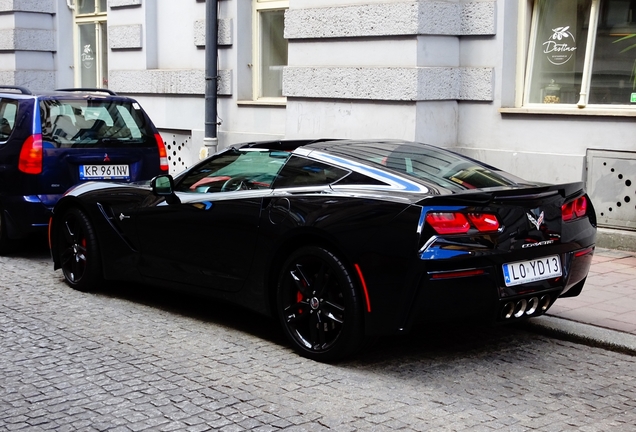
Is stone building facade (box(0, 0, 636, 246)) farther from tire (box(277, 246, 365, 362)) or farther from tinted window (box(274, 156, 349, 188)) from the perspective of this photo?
tire (box(277, 246, 365, 362))

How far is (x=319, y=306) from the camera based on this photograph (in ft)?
19.9

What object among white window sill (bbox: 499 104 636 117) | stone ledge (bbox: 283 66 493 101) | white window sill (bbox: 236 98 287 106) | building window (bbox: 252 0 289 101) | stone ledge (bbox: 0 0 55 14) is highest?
stone ledge (bbox: 0 0 55 14)

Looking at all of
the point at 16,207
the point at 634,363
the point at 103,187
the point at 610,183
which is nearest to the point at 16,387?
the point at 103,187

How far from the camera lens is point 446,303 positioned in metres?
5.59

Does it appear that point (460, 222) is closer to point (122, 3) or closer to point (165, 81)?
point (165, 81)

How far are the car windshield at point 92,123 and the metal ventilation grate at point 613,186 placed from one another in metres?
4.66

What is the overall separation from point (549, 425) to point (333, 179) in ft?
6.97

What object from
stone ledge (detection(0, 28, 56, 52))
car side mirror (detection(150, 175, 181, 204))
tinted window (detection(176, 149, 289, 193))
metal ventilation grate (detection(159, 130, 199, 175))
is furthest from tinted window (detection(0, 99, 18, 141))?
stone ledge (detection(0, 28, 56, 52))

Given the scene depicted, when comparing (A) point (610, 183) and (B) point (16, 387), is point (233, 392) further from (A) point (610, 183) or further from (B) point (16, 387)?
(A) point (610, 183)

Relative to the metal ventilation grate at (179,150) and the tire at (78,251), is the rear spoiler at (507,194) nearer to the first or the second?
the tire at (78,251)

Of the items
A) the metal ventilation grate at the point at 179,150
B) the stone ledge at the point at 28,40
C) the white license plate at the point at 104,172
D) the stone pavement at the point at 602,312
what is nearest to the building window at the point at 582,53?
the stone pavement at the point at 602,312

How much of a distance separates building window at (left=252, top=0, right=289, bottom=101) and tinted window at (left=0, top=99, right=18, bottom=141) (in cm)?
489

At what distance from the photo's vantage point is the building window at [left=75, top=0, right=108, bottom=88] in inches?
722

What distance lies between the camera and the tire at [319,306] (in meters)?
5.84
